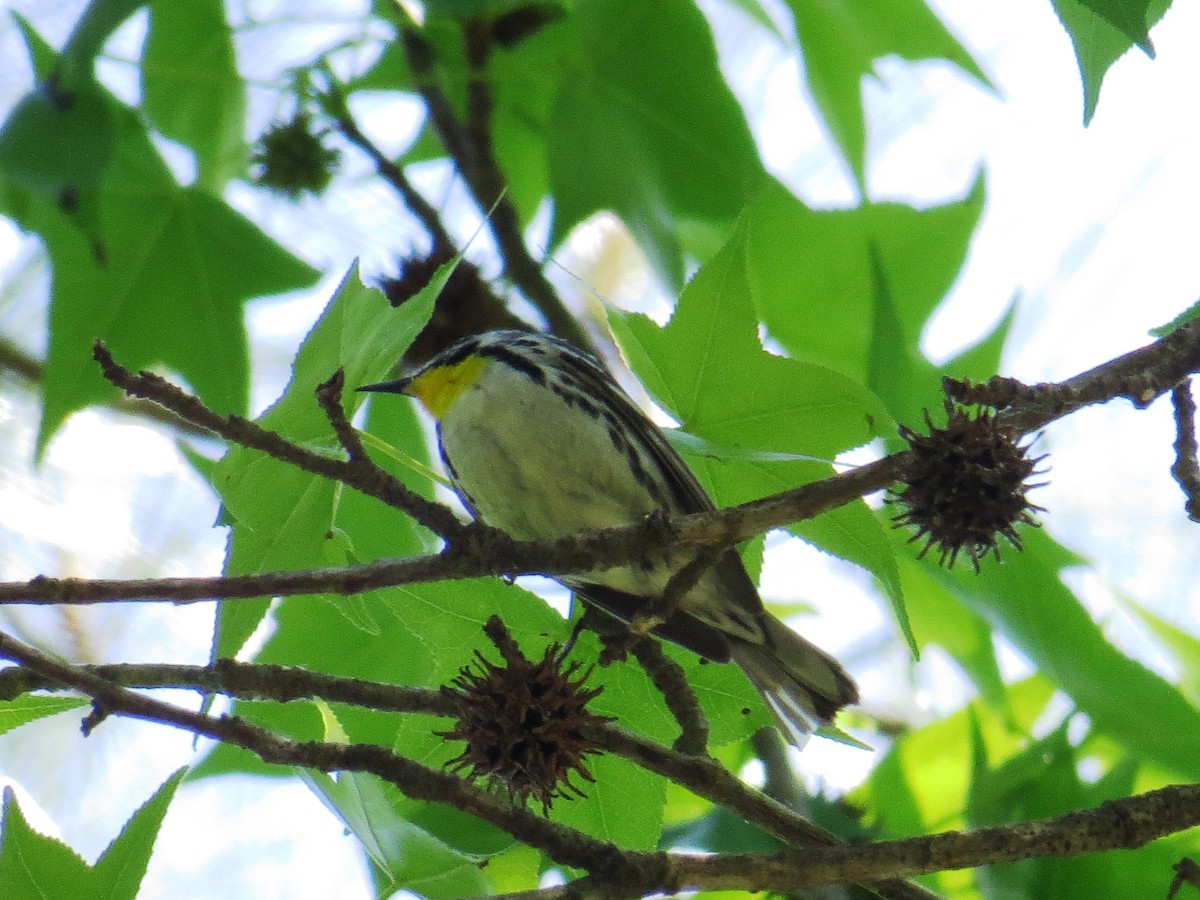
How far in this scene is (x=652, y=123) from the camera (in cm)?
248

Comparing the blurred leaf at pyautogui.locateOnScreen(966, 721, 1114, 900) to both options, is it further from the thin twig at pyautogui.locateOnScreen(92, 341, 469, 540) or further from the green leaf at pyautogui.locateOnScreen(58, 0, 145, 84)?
the green leaf at pyautogui.locateOnScreen(58, 0, 145, 84)

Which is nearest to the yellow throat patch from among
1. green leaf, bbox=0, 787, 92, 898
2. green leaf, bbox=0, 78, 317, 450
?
green leaf, bbox=0, 78, 317, 450

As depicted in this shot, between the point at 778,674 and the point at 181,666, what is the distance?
1.06 meters

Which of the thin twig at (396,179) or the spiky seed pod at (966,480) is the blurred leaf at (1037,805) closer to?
the spiky seed pod at (966,480)

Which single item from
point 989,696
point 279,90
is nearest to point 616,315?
point 989,696

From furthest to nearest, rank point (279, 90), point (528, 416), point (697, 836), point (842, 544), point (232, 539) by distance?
point (279, 90), point (528, 416), point (697, 836), point (842, 544), point (232, 539)

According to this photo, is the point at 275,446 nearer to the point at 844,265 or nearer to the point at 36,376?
the point at 844,265

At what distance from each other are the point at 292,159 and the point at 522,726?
2094 millimetres

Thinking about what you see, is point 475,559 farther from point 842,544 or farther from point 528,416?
point 528,416

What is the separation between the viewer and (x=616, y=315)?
160 centimetres

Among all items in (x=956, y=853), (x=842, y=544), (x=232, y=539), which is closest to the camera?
(x=956, y=853)

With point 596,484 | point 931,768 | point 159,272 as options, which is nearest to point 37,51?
point 159,272

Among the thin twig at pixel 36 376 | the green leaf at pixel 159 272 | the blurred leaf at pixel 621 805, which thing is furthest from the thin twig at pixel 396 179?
the blurred leaf at pixel 621 805

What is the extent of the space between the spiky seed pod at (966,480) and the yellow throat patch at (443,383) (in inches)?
48.2
